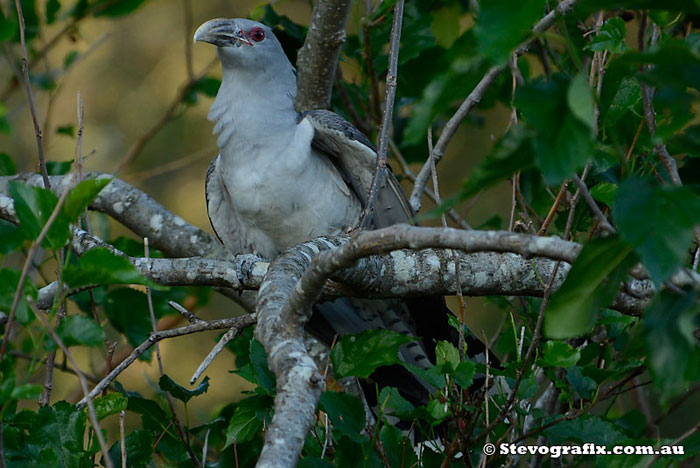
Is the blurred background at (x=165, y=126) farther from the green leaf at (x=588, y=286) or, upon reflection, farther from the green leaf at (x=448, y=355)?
the green leaf at (x=588, y=286)

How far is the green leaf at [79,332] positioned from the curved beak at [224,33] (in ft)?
7.90

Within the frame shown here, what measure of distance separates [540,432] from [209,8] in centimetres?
720

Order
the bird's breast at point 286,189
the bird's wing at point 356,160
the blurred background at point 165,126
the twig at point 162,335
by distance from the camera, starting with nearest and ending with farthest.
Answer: the twig at point 162,335 < the bird's wing at point 356,160 < the bird's breast at point 286,189 < the blurred background at point 165,126

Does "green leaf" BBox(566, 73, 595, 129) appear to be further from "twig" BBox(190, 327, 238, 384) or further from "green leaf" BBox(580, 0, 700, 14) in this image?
"twig" BBox(190, 327, 238, 384)

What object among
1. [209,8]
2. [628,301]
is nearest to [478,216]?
[209,8]

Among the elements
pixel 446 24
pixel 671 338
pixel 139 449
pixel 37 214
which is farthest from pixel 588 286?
pixel 446 24

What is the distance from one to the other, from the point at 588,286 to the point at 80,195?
1.10m

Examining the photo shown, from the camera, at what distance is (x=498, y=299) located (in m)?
3.40

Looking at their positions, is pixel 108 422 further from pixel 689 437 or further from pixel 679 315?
pixel 679 315

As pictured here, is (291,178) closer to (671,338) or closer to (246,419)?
(246,419)

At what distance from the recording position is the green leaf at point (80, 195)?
1.64m

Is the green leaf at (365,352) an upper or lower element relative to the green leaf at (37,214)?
lower

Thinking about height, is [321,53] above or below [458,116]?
above

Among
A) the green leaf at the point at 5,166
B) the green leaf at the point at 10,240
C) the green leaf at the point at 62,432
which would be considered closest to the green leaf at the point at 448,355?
the green leaf at the point at 62,432
